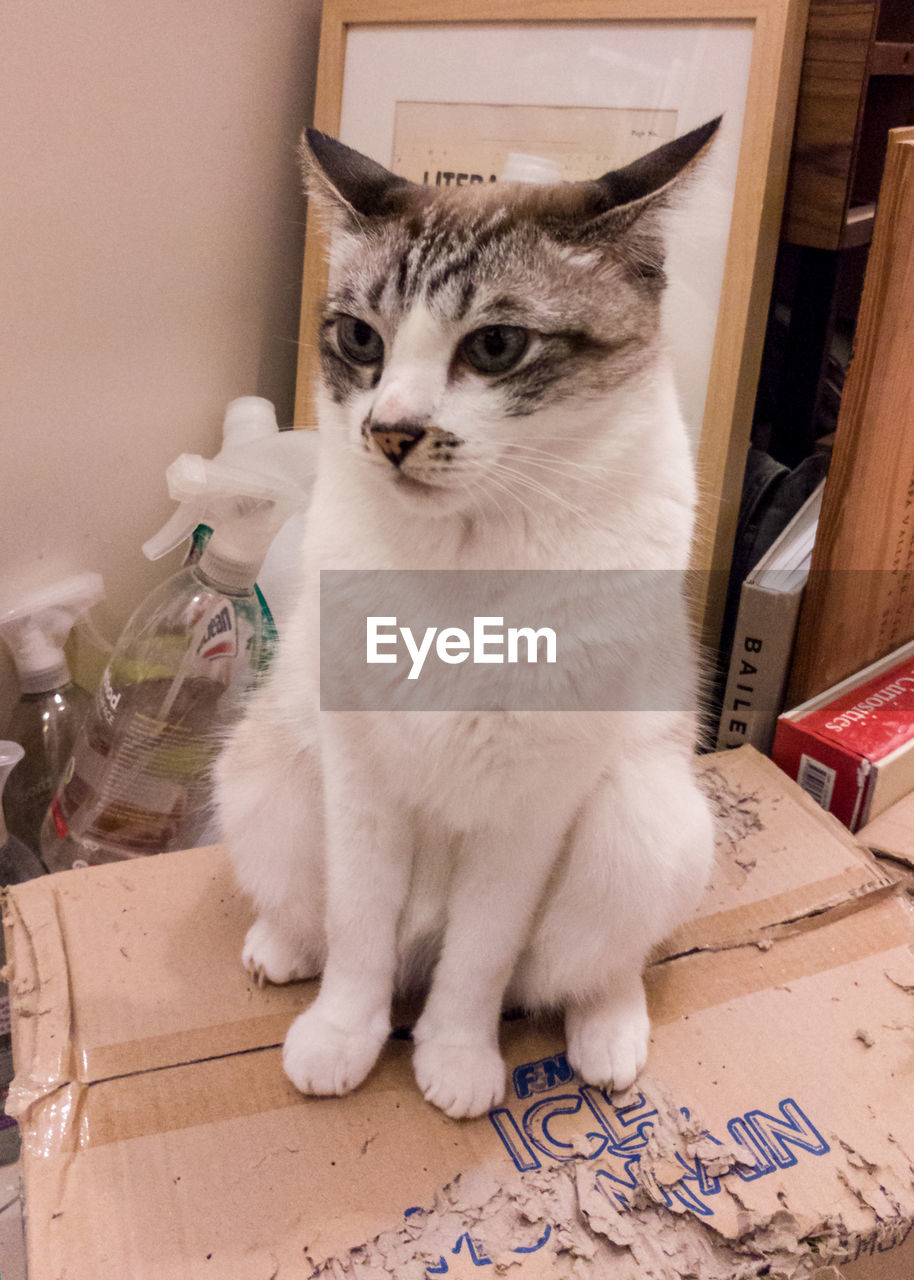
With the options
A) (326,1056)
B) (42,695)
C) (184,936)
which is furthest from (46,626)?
(326,1056)

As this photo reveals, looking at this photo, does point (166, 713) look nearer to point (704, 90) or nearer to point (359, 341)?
point (359, 341)

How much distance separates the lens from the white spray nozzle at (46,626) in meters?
1.11

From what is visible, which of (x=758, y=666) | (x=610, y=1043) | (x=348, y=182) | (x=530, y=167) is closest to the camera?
(x=348, y=182)

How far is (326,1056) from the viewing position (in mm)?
768

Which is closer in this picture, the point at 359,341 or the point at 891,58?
the point at 359,341

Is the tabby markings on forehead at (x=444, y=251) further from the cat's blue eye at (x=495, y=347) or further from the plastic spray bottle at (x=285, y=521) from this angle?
the plastic spray bottle at (x=285, y=521)

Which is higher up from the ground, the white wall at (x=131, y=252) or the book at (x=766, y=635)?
the white wall at (x=131, y=252)

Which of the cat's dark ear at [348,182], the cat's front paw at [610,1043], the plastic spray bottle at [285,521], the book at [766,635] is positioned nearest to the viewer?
the cat's dark ear at [348,182]

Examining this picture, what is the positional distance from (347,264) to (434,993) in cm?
62

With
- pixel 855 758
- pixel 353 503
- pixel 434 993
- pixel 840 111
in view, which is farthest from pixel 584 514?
pixel 840 111

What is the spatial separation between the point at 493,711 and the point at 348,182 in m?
0.41

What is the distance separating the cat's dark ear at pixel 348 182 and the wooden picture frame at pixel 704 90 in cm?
23

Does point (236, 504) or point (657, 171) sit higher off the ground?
point (657, 171)

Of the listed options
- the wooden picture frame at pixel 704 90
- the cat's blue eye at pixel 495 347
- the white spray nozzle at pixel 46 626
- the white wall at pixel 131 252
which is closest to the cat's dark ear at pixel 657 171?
the cat's blue eye at pixel 495 347
